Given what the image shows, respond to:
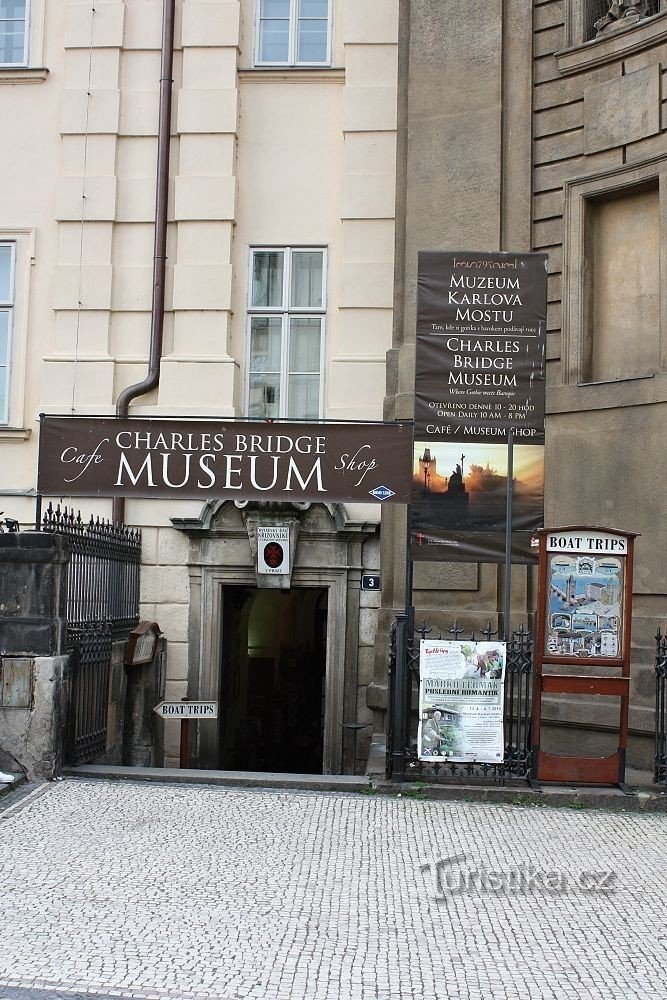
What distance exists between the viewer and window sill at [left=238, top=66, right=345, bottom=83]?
13.8 meters

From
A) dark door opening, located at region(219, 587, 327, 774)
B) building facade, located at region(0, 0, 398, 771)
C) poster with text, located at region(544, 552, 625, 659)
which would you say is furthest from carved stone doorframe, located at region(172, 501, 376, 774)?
poster with text, located at region(544, 552, 625, 659)

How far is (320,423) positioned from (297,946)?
5702 mm

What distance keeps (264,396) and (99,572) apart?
12.4 ft

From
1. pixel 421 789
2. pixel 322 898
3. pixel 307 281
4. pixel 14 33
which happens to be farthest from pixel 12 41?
pixel 322 898

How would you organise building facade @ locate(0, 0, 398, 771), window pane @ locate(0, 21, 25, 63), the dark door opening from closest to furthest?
building facade @ locate(0, 0, 398, 771) < window pane @ locate(0, 21, 25, 63) < the dark door opening

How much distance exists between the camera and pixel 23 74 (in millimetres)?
14148

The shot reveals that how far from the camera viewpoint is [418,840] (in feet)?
25.5

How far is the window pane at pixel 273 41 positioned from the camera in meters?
14.1

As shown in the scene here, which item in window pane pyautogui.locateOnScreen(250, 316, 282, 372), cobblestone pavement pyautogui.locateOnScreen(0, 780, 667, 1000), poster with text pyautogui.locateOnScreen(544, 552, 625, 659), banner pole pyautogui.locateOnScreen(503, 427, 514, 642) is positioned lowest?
cobblestone pavement pyautogui.locateOnScreen(0, 780, 667, 1000)

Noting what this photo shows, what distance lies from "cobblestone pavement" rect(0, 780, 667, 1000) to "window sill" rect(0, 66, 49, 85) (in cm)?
912

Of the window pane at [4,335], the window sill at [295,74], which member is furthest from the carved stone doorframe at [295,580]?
the window sill at [295,74]

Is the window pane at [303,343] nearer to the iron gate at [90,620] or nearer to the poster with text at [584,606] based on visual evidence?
the iron gate at [90,620]

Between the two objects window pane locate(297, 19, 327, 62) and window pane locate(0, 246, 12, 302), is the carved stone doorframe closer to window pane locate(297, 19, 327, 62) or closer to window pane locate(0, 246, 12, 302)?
window pane locate(0, 246, 12, 302)

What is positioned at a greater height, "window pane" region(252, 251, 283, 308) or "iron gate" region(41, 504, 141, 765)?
"window pane" region(252, 251, 283, 308)
